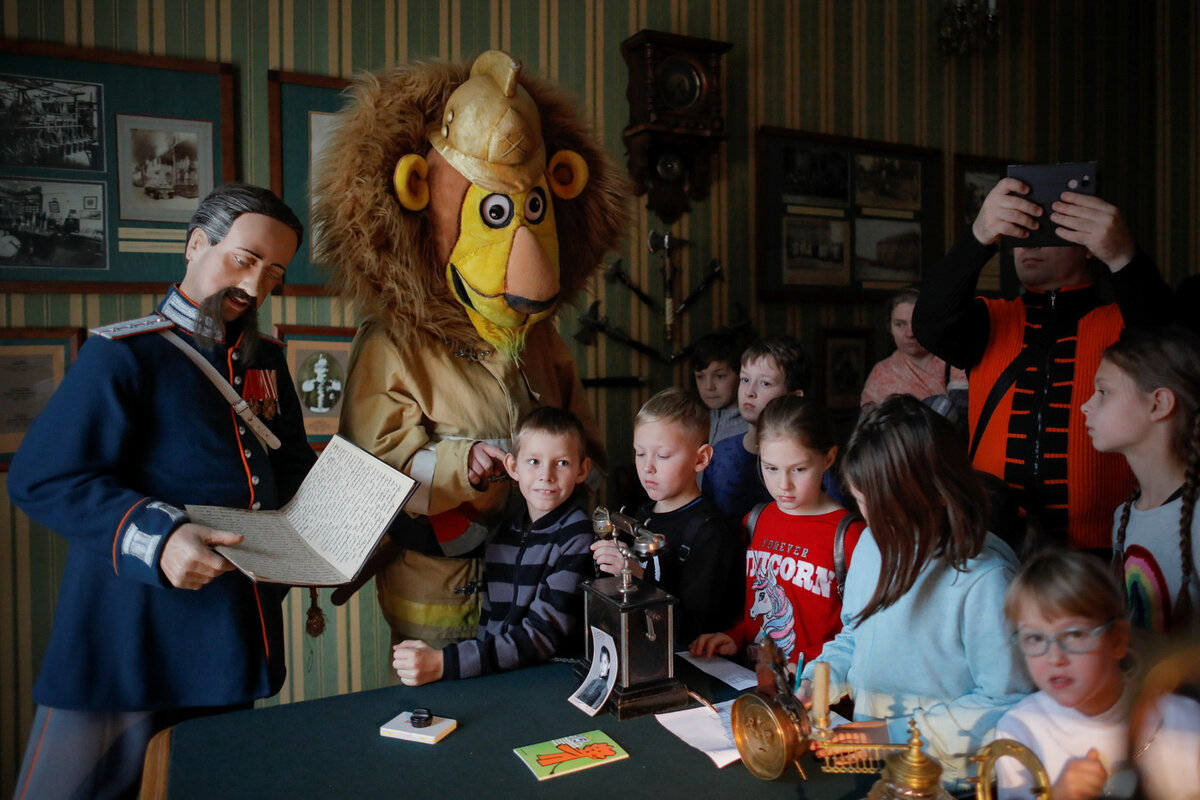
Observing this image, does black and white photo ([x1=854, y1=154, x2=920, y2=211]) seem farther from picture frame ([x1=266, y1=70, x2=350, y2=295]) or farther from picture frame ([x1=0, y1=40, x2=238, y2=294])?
picture frame ([x1=0, y1=40, x2=238, y2=294])

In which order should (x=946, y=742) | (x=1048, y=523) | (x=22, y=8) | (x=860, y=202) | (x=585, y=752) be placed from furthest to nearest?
1. (x=860, y=202)
2. (x=22, y=8)
3. (x=1048, y=523)
4. (x=585, y=752)
5. (x=946, y=742)

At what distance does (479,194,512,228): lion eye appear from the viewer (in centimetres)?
192

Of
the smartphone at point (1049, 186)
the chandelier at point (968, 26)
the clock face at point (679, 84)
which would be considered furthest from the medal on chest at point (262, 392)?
the chandelier at point (968, 26)

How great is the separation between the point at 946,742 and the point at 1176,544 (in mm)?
626

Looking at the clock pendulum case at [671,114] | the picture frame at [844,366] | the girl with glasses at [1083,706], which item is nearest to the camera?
the girl with glasses at [1083,706]

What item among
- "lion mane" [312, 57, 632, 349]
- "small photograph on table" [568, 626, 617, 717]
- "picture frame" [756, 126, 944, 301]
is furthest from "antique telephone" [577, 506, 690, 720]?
"picture frame" [756, 126, 944, 301]

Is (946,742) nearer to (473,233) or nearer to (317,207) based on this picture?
(473,233)

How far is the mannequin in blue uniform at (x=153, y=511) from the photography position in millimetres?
1432

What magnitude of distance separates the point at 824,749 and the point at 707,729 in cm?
28

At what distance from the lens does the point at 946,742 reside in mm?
1177

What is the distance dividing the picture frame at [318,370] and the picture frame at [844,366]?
6.80 feet

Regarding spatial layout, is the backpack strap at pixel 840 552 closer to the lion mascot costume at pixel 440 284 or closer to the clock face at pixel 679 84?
the lion mascot costume at pixel 440 284

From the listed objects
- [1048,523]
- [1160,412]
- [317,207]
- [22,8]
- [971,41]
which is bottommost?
[1048,523]

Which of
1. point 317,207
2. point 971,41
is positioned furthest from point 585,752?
point 971,41
